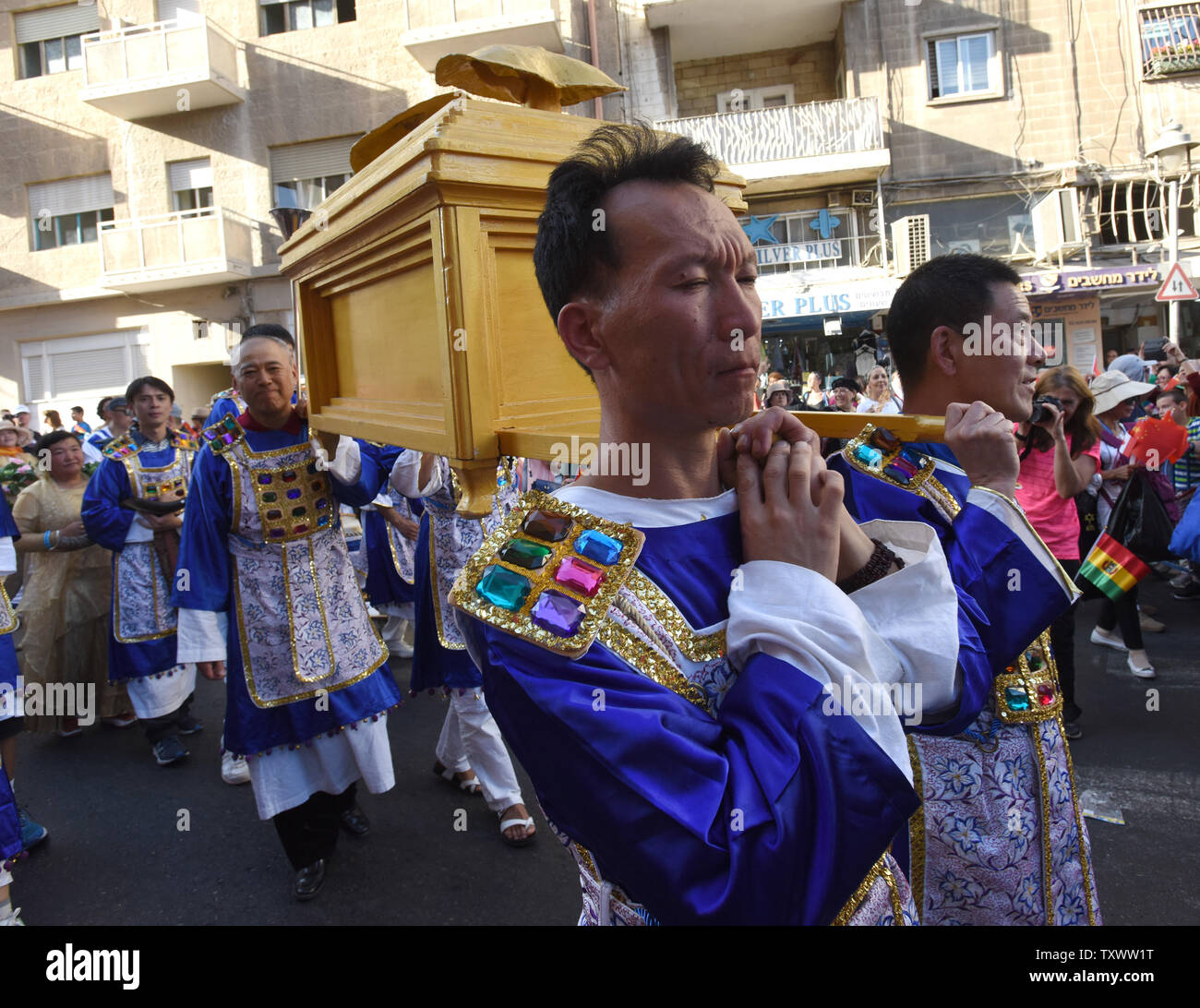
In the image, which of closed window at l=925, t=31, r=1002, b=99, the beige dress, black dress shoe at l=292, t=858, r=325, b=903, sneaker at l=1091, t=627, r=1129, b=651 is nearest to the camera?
black dress shoe at l=292, t=858, r=325, b=903

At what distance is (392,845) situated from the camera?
375 centimetres

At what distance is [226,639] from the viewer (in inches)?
141

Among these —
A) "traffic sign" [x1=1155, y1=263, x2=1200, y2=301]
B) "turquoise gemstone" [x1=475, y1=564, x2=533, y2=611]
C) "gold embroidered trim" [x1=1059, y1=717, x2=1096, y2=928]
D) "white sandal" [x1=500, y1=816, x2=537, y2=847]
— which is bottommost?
"white sandal" [x1=500, y1=816, x2=537, y2=847]

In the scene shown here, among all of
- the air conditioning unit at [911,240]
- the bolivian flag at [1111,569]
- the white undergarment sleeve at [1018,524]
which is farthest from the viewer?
the air conditioning unit at [911,240]

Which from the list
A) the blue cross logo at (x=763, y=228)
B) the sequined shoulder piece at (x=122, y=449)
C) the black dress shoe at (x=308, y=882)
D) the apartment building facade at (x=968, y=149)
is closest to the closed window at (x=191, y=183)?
the apartment building facade at (x=968, y=149)

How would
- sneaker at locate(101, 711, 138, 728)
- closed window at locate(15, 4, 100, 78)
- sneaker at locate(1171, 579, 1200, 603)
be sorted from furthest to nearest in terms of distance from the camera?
closed window at locate(15, 4, 100, 78), sneaker at locate(1171, 579, 1200, 603), sneaker at locate(101, 711, 138, 728)

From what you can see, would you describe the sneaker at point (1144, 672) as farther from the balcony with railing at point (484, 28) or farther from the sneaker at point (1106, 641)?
the balcony with railing at point (484, 28)

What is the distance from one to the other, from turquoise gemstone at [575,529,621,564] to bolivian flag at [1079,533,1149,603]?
4439 millimetres

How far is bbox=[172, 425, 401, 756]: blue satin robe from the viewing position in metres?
3.39

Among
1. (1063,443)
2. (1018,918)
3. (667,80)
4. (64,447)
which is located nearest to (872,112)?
(667,80)

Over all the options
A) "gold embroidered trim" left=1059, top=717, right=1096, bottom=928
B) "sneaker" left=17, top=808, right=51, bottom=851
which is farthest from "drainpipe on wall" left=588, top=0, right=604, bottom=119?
"gold embroidered trim" left=1059, top=717, right=1096, bottom=928

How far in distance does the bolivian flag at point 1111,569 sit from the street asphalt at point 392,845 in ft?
2.32

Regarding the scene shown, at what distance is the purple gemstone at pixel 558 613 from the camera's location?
3.34 ft

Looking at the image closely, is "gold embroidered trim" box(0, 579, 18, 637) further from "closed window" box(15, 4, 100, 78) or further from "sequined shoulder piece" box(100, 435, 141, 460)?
"closed window" box(15, 4, 100, 78)
